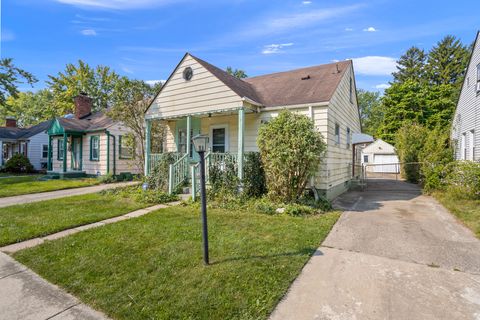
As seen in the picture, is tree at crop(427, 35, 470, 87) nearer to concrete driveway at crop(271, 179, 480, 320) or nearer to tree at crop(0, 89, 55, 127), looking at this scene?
concrete driveway at crop(271, 179, 480, 320)

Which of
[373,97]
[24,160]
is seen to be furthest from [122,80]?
[373,97]

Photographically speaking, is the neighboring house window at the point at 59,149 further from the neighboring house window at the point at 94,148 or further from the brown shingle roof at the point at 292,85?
the brown shingle roof at the point at 292,85

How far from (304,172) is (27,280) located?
606cm

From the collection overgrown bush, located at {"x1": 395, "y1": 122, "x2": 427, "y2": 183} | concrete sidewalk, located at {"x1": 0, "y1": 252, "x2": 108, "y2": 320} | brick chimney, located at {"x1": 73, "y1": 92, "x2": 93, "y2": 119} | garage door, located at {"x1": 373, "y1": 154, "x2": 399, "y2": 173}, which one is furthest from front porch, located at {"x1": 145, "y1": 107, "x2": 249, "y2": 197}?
garage door, located at {"x1": 373, "y1": 154, "x2": 399, "y2": 173}

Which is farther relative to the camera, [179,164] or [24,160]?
[24,160]

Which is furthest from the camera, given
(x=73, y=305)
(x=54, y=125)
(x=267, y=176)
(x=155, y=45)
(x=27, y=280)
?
(x=54, y=125)

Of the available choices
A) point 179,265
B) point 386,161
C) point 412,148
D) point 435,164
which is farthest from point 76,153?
point 386,161

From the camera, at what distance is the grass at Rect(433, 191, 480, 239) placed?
5.54 metres

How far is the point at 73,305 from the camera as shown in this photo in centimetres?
263

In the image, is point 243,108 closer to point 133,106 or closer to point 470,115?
point 133,106

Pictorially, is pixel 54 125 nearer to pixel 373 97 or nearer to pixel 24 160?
pixel 24 160

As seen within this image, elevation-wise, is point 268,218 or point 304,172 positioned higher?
point 304,172

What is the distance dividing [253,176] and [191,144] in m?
3.77

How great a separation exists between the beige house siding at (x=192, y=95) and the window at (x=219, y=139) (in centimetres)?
156
